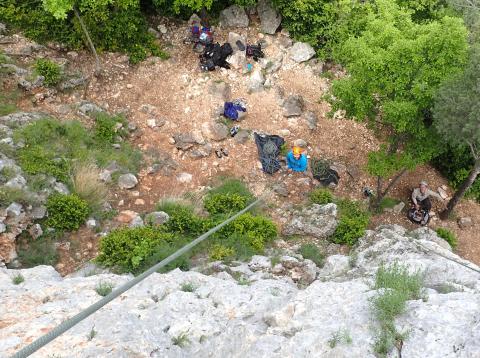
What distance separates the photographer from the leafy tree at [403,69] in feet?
31.5

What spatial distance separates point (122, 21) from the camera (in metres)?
14.2

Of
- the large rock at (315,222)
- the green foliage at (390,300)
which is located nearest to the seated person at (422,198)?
the large rock at (315,222)

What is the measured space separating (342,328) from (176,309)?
2.26m

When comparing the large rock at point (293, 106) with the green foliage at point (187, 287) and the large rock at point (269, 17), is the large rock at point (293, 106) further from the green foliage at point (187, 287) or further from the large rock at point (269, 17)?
the green foliage at point (187, 287)

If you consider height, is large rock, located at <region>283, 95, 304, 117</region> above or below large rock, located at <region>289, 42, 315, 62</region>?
below

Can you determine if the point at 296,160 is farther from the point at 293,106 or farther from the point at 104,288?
the point at 104,288

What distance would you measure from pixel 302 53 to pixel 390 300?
467 inches

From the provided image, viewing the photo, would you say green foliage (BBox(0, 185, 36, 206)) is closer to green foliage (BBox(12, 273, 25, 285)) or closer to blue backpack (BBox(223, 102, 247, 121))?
green foliage (BBox(12, 273, 25, 285))

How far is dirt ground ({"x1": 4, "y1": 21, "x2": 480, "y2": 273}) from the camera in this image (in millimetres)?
13023

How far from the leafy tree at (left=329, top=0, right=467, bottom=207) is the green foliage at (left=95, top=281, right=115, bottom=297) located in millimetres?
6855

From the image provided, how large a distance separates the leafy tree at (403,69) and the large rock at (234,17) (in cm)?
581

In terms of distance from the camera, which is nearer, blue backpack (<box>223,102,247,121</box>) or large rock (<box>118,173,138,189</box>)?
large rock (<box>118,173,138,189</box>)

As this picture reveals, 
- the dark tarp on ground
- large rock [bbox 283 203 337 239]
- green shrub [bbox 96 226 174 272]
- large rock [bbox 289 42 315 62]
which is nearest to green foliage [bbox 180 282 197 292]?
green shrub [bbox 96 226 174 272]

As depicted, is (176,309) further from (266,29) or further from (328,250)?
(266,29)
